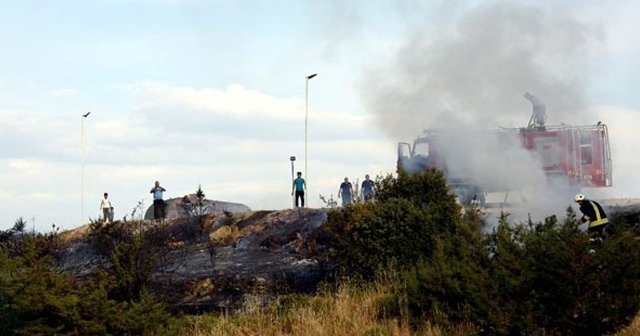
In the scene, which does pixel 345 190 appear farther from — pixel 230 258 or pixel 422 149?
pixel 230 258

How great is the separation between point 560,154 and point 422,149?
4832mm

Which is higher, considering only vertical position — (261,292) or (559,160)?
(559,160)

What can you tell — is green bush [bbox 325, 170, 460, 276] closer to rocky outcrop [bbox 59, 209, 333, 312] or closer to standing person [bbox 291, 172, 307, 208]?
rocky outcrop [bbox 59, 209, 333, 312]

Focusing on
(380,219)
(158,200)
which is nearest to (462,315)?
(380,219)

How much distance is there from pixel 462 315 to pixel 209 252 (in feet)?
48.8

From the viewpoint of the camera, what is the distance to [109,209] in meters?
37.1

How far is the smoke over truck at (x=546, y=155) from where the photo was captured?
110ft

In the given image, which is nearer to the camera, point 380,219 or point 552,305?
Result: point 552,305

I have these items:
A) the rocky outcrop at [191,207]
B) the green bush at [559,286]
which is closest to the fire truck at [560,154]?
the rocky outcrop at [191,207]

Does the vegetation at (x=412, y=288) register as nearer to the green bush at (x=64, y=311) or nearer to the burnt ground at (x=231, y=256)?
the green bush at (x=64, y=311)

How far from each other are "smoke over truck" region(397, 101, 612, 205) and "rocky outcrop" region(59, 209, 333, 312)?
18.5 ft

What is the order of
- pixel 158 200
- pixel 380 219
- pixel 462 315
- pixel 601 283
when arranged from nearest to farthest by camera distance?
pixel 601 283 → pixel 462 315 → pixel 380 219 → pixel 158 200

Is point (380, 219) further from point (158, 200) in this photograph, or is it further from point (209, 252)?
point (158, 200)

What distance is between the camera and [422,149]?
34688mm
